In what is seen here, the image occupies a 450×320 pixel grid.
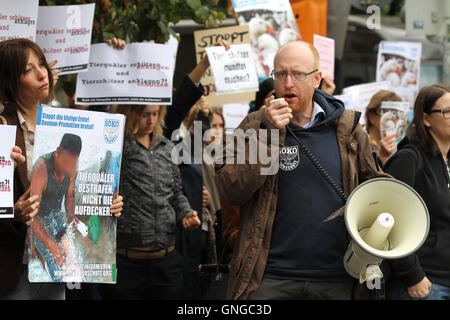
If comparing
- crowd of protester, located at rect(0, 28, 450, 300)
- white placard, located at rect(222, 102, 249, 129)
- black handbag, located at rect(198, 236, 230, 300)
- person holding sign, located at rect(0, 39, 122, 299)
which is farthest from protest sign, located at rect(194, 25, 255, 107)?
person holding sign, located at rect(0, 39, 122, 299)

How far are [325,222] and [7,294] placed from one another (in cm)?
164

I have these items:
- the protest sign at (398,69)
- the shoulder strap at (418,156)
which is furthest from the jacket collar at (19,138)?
the protest sign at (398,69)

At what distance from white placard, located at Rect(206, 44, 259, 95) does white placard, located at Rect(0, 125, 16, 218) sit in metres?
2.26

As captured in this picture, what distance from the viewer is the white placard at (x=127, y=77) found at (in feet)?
15.8

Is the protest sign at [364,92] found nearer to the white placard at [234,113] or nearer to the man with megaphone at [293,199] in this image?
the white placard at [234,113]

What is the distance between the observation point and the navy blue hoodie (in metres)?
3.45

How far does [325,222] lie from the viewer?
11.4ft

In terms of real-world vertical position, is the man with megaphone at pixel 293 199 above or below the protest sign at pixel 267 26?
below

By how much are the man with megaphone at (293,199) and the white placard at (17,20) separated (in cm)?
166

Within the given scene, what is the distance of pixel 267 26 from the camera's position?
21.3ft

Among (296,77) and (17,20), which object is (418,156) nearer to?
(296,77)

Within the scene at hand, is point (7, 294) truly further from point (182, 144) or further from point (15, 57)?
point (182, 144)
